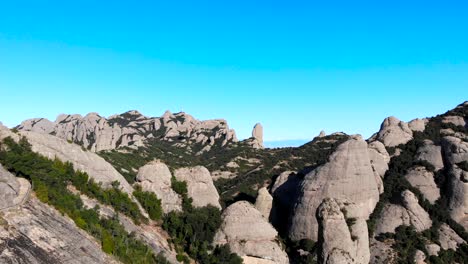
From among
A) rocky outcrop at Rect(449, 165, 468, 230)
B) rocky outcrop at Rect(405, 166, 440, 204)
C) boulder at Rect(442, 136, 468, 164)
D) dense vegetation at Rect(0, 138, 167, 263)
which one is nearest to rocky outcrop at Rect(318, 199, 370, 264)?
rocky outcrop at Rect(405, 166, 440, 204)

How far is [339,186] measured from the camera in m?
58.9

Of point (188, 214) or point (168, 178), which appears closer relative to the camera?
point (188, 214)

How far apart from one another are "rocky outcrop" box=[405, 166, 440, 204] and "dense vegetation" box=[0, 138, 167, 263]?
43851 millimetres

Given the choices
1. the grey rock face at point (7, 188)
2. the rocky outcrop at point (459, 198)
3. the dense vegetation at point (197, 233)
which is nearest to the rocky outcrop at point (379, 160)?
the rocky outcrop at point (459, 198)

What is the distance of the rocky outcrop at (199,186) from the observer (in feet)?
196

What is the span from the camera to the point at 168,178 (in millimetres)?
60125

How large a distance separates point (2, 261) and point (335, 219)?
36.2 metres

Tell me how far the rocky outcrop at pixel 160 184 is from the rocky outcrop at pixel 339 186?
58.5 ft

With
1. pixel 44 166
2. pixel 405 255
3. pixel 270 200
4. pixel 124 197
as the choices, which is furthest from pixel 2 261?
pixel 405 255

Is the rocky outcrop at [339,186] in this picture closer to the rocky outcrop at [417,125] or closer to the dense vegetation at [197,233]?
the dense vegetation at [197,233]

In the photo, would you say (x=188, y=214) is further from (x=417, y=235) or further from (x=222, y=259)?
(x=417, y=235)

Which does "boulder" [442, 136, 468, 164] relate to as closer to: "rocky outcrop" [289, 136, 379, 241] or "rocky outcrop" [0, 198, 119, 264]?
"rocky outcrop" [289, 136, 379, 241]

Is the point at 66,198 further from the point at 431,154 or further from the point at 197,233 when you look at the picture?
the point at 431,154

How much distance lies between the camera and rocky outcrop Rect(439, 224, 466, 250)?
2206 inches
